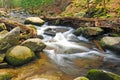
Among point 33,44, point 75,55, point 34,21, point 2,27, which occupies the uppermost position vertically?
point 2,27

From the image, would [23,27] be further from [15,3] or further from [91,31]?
[15,3]

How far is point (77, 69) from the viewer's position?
35.8 ft

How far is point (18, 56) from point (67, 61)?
2.83 metres

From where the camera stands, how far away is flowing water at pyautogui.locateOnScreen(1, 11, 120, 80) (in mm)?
10195

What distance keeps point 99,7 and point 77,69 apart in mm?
15380

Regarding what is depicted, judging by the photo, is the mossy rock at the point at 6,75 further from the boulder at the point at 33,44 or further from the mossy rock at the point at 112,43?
the mossy rock at the point at 112,43

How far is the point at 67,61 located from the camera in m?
12.3

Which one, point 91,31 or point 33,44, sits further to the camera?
point 91,31

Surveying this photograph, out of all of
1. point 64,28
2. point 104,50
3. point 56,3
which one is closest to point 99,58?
point 104,50

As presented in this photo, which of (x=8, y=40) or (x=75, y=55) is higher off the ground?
(x=8, y=40)

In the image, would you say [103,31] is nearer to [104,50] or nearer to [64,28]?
[104,50]

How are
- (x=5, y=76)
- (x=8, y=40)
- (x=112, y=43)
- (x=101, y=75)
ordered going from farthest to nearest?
1. (x=112, y=43)
2. (x=8, y=40)
3. (x=5, y=76)
4. (x=101, y=75)

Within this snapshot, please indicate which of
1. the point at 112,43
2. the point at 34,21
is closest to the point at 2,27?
the point at 34,21

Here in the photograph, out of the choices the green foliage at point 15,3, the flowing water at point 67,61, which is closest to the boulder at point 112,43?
the flowing water at point 67,61
